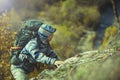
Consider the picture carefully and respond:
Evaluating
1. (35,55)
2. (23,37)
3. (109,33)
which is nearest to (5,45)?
(23,37)

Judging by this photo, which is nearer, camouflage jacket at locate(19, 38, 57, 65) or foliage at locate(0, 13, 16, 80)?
camouflage jacket at locate(19, 38, 57, 65)

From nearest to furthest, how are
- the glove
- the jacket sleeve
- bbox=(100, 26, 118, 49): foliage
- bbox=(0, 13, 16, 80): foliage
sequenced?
the jacket sleeve
the glove
bbox=(0, 13, 16, 80): foliage
bbox=(100, 26, 118, 49): foliage

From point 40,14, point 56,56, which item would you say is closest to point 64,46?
point 40,14

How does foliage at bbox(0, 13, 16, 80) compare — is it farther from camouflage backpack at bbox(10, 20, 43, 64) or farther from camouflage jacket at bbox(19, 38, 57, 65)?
camouflage jacket at bbox(19, 38, 57, 65)

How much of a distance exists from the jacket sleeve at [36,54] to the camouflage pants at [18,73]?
16.6 inches

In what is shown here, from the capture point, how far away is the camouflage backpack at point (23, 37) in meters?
9.49

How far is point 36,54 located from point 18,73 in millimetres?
570

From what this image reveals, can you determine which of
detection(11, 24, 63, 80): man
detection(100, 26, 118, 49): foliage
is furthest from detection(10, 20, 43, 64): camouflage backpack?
detection(100, 26, 118, 49): foliage

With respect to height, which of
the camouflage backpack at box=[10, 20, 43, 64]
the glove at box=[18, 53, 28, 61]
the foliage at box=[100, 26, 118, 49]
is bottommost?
the foliage at box=[100, 26, 118, 49]

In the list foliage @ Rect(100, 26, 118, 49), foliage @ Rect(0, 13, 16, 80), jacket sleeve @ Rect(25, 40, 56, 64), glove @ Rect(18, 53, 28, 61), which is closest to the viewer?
jacket sleeve @ Rect(25, 40, 56, 64)

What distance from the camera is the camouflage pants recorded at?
30.7ft

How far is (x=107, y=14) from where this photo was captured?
12.5m

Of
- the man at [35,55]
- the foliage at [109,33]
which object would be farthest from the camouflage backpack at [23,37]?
the foliage at [109,33]

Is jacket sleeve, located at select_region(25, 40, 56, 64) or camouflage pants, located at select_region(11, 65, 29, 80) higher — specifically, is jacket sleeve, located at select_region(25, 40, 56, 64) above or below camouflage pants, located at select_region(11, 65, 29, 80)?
above
